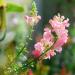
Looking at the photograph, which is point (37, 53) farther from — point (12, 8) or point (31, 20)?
point (12, 8)

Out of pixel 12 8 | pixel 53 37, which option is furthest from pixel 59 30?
pixel 12 8

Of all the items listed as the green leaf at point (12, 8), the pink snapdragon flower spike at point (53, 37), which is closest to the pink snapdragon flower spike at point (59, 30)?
the pink snapdragon flower spike at point (53, 37)

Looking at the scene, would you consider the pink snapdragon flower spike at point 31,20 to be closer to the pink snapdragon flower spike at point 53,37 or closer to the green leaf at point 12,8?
the pink snapdragon flower spike at point 53,37

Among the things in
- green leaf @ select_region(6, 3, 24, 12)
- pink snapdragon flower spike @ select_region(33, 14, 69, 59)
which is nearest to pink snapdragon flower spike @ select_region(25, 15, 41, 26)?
pink snapdragon flower spike @ select_region(33, 14, 69, 59)

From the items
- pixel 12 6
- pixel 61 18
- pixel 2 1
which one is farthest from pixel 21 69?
pixel 12 6

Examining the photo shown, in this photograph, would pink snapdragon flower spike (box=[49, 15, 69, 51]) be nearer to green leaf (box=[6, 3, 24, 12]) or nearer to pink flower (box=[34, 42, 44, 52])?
pink flower (box=[34, 42, 44, 52])

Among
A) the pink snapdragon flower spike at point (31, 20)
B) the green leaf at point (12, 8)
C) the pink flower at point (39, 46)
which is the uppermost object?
the green leaf at point (12, 8)

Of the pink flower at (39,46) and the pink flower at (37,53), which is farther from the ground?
the pink flower at (39,46)

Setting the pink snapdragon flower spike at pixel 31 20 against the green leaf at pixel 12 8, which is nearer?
the pink snapdragon flower spike at pixel 31 20
